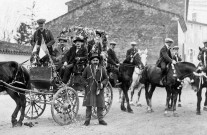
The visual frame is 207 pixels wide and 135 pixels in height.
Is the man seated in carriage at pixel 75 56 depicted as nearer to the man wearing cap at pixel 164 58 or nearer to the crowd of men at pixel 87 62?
the crowd of men at pixel 87 62

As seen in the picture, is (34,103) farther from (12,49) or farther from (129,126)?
(12,49)

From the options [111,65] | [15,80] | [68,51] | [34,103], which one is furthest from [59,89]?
[111,65]

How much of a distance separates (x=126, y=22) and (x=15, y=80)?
56.4 ft

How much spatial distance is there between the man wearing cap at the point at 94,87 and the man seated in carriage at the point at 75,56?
593 millimetres

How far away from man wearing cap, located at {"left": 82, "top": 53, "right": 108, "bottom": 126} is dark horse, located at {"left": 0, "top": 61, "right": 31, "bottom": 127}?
1644 millimetres

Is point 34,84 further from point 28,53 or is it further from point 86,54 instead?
point 28,53

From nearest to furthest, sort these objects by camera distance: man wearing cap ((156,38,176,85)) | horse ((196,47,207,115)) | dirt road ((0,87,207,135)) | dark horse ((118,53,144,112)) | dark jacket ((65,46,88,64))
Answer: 1. dirt road ((0,87,207,135))
2. dark jacket ((65,46,88,64))
3. man wearing cap ((156,38,176,85))
4. horse ((196,47,207,115))
5. dark horse ((118,53,144,112))

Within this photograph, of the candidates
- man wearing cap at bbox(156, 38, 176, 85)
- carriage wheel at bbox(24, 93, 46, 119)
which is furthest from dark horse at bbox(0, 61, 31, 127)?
man wearing cap at bbox(156, 38, 176, 85)

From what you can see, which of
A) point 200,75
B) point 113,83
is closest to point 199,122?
point 200,75

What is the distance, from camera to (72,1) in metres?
33.3

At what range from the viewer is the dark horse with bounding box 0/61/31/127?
29.9 ft

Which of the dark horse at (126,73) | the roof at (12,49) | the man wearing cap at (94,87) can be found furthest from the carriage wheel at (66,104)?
the roof at (12,49)

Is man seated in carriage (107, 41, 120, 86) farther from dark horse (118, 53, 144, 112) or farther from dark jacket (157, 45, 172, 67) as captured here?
dark jacket (157, 45, 172, 67)

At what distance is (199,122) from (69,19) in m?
18.4
